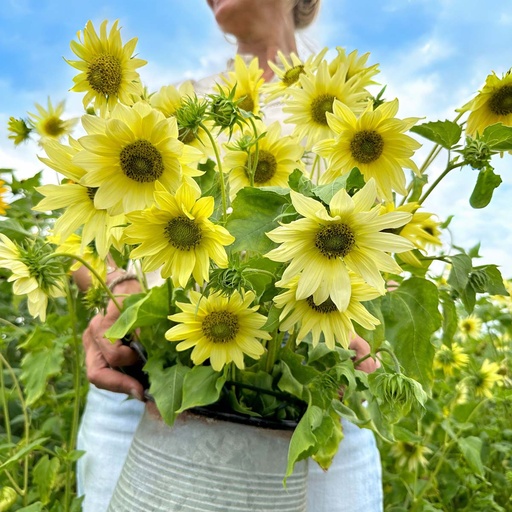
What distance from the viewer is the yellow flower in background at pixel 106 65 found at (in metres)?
0.45

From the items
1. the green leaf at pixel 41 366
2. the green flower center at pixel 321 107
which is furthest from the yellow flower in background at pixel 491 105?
the green leaf at pixel 41 366

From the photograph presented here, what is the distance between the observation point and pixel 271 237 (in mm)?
347

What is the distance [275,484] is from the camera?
1.50 ft

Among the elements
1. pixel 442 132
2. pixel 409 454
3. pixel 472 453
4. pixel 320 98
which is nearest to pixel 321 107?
pixel 320 98

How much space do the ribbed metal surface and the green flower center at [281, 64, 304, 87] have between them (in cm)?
33

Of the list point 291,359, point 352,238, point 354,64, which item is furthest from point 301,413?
point 354,64

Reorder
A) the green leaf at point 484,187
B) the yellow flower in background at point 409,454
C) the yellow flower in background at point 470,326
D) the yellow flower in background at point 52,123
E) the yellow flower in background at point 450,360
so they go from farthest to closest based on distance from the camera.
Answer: the yellow flower in background at point 470,326 → the yellow flower in background at point 450,360 → the yellow flower in background at point 409,454 → the yellow flower in background at point 52,123 → the green leaf at point 484,187

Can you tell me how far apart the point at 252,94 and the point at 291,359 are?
26cm

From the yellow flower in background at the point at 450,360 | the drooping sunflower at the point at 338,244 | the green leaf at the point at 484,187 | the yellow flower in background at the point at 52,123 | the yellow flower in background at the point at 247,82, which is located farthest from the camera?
the yellow flower in background at the point at 450,360

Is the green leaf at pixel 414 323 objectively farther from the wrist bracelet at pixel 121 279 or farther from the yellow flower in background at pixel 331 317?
the wrist bracelet at pixel 121 279

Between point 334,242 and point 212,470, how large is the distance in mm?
200

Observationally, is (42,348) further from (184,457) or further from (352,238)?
(352,238)

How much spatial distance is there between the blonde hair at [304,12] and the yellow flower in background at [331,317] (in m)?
0.98

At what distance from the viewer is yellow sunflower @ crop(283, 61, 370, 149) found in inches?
19.3
